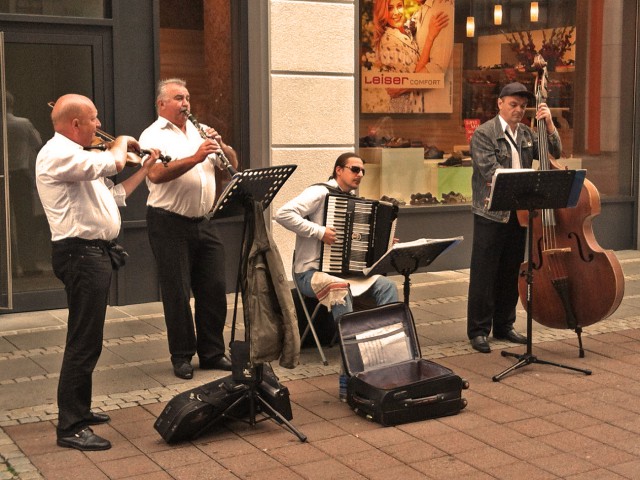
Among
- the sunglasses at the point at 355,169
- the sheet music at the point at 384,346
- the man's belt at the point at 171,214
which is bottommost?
the sheet music at the point at 384,346

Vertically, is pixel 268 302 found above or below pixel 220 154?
below

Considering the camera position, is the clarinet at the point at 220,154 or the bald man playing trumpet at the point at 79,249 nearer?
the bald man playing trumpet at the point at 79,249

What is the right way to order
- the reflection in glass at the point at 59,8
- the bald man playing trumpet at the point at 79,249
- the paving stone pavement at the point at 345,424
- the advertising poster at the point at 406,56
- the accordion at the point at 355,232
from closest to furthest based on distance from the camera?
the paving stone pavement at the point at 345,424 < the bald man playing trumpet at the point at 79,249 < the accordion at the point at 355,232 < the reflection in glass at the point at 59,8 < the advertising poster at the point at 406,56

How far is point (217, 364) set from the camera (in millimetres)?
7387

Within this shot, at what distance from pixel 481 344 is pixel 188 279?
228cm

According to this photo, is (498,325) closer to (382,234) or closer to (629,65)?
(382,234)

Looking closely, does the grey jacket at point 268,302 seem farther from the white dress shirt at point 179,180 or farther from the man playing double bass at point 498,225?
the man playing double bass at point 498,225

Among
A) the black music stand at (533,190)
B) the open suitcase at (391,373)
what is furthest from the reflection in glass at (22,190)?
the black music stand at (533,190)

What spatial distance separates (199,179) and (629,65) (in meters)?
7.26

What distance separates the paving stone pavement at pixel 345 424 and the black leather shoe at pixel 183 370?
0.20 ft

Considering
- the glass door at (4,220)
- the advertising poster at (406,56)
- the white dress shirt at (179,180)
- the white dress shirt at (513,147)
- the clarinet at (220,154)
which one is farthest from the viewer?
the advertising poster at (406,56)

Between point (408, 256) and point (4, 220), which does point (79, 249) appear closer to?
point (408, 256)

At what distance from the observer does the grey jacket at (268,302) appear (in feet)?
19.8

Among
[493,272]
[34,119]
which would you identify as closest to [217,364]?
[493,272]
